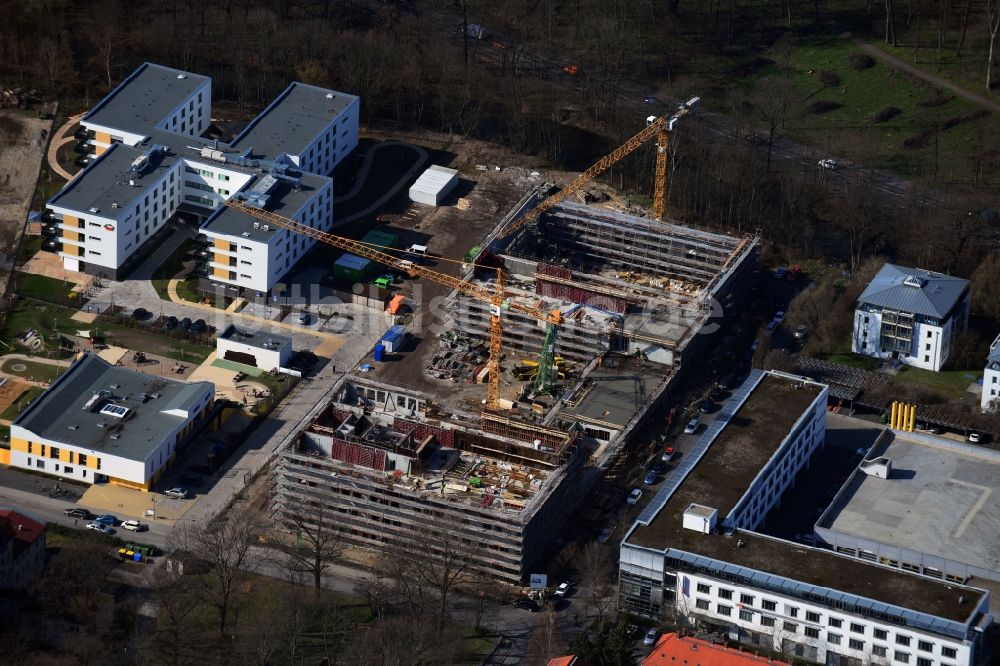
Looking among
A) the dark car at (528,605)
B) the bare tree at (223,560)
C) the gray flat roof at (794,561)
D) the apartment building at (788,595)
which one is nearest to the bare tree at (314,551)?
the bare tree at (223,560)

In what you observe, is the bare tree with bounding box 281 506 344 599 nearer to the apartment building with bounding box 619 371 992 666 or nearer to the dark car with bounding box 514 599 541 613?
the dark car with bounding box 514 599 541 613

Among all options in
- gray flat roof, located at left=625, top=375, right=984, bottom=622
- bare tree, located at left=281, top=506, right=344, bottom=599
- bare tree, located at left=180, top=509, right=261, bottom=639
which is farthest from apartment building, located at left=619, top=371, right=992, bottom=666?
bare tree, located at left=180, top=509, right=261, bottom=639

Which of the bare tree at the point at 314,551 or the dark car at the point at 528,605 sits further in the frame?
the bare tree at the point at 314,551

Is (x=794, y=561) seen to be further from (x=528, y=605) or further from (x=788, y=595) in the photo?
(x=528, y=605)

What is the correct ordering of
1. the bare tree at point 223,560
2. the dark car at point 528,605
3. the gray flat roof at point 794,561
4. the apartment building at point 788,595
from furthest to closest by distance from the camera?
the dark car at point 528,605 < the bare tree at point 223,560 < the gray flat roof at point 794,561 < the apartment building at point 788,595

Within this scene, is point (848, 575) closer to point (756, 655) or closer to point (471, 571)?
point (756, 655)

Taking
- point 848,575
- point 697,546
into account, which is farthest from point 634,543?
point 848,575

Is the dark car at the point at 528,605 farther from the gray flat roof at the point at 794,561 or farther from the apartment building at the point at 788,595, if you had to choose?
the gray flat roof at the point at 794,561
